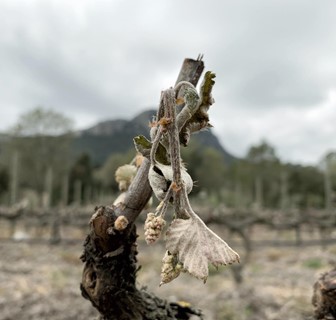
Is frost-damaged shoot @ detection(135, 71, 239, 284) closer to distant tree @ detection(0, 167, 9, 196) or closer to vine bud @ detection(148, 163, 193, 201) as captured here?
vine bud @ detection(148, 163, 193, 201)

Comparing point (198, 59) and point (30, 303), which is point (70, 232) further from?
point (198, 59)

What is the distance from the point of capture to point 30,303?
19.7ft

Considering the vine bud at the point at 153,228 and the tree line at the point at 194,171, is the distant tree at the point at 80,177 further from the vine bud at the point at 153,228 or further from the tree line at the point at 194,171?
the vine bud at the point at 153,228

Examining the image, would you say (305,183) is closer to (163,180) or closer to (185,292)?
(185,292)

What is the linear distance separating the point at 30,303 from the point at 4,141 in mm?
54164

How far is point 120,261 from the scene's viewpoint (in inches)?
56.1

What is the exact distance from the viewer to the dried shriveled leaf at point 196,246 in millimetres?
865

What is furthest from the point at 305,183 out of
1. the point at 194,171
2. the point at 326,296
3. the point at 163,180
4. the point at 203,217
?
the point at 163,180

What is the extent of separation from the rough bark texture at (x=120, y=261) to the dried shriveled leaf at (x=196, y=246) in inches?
15.2

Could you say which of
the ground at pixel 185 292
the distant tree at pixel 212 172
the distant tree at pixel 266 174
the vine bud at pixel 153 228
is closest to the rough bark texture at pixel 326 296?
the ground at pixel 185 292

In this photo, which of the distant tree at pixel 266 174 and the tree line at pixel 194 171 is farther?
the distant tree at pixel 266 174

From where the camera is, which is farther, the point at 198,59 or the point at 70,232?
the point at 70,232

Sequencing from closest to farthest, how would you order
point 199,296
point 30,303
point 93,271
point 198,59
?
point 198,59, point 93,271, point 30,303, point 199,296

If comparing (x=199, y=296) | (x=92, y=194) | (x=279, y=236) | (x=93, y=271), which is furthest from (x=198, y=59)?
(x=92, y=194)
